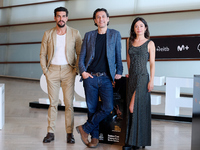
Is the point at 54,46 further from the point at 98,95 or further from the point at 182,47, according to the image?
the point at 182,47

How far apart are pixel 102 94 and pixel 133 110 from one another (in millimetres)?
378

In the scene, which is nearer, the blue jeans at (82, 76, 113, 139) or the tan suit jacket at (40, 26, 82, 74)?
the blue jeans at (82, 76, 113, 139)

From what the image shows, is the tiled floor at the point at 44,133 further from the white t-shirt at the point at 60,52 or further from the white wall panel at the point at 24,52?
the white wall panel at the point at 24,52

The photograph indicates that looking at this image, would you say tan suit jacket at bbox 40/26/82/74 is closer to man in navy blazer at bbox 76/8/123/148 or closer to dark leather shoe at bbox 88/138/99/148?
man in navy blazer at bbox 76/8/123/148

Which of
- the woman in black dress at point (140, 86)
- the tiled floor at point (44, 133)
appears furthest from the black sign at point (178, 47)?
the woman in black dress at point (140, 86)

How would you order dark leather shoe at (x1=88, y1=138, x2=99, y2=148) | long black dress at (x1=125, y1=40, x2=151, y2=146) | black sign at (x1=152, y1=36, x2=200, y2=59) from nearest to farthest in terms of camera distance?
1. long black dress at (x1=125, y1=40, x2=151, y2=146)
2. dark leather shoe at (x1=88, y1=138, x2=99, y2=148)
3. black sign at (x1=152, y1=36, x2=200, y2=59)

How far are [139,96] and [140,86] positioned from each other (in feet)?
0.35

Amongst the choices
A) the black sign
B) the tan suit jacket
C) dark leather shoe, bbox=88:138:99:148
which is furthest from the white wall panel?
dark leather shoe, bbox=88:138:99:148

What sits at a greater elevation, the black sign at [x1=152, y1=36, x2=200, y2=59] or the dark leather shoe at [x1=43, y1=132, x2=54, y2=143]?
the black sign at [x1=152, y1=36, x2=200, y2=59]

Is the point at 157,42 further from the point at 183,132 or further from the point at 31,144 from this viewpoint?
the point at 31,144

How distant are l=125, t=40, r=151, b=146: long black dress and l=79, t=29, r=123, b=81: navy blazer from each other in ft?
0.56

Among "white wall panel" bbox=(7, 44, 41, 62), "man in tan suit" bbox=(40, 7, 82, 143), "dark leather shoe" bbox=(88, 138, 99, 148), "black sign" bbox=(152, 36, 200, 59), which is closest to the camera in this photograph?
"dark leather shoe" bbox=(88, 138, 99, 148)

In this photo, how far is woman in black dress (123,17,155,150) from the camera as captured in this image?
9.71 ft

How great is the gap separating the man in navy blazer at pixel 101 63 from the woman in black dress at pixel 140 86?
20 centimetres
